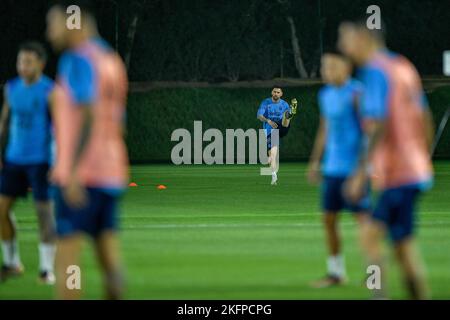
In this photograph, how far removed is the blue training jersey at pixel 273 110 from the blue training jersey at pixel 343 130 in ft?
64.1

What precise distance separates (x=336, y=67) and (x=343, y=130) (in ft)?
2.00

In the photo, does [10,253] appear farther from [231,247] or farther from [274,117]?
[274,117]

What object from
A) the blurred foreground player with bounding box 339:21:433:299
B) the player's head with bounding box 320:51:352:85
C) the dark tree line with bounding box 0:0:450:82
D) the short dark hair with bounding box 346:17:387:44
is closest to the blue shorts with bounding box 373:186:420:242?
the blurred foreground player with bounding box 339:21:433:299

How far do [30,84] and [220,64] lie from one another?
43.8 metres

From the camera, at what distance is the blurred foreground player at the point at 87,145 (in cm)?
1055

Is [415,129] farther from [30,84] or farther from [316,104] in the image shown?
[316,104]

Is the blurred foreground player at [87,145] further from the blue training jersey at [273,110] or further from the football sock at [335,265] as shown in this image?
the blue training jersey at [273,110]

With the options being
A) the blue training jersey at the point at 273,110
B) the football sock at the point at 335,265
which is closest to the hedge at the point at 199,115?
the blue training jersey at the point at 273,110

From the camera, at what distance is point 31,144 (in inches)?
587

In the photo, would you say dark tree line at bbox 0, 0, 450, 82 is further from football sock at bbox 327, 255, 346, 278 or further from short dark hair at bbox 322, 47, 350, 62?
short dark hair at bbox 322, 47, 350, 62

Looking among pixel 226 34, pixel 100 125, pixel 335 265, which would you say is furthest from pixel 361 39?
pixel 226 34

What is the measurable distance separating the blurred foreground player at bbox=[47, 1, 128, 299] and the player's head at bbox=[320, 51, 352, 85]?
11.9 feet

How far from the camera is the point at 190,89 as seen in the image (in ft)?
171
